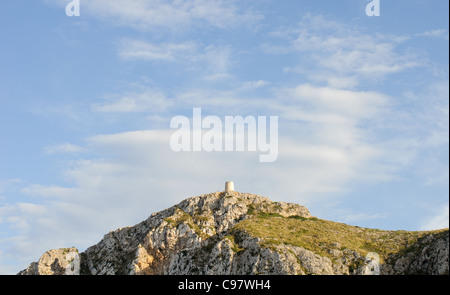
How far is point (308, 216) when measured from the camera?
180 meters

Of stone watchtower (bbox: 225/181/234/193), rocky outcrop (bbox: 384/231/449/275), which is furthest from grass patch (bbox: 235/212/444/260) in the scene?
stone watchtower (bbox: 225/181/234/193)

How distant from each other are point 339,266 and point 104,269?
226ft

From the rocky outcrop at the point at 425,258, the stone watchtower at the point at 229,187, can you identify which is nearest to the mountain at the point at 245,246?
the rocky outcrop at the point at 425,258

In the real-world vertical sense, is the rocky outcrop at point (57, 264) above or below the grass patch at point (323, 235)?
below

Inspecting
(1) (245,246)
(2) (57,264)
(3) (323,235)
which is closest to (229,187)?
(1) (245,246)

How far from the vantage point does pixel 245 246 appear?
147m

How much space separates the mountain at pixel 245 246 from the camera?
462 feet

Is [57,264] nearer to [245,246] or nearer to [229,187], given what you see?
[229,187]

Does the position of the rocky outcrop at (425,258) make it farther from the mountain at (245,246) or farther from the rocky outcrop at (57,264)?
the rocky outcrop at (57,264)

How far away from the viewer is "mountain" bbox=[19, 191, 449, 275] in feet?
462

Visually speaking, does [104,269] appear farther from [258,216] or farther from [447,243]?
[447,243]

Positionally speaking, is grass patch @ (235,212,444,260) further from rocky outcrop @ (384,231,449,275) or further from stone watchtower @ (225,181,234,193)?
stone watchtower @ (225,181,234,193)

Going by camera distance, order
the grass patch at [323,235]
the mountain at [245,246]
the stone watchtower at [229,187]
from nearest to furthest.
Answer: the mountain at [245,246] → the grass patch at [323,235] → the stone watchtower at [229,187]
